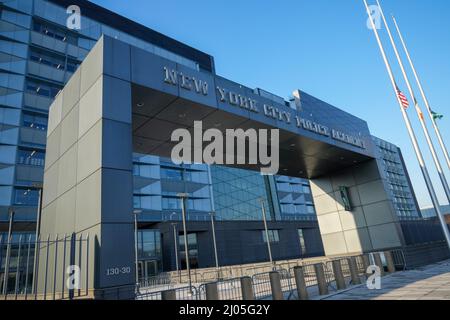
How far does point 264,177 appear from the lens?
77688mm

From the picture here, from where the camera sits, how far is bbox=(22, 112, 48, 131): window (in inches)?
1709

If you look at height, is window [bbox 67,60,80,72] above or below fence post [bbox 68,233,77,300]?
above

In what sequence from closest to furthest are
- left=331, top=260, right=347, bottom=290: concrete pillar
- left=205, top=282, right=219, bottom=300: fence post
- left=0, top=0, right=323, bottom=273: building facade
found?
left=205, top=282, right=219, bottom=300: fence post → left=331, top=260, right=347, bottom=290: concrete pillar → left=0, top=0, right=323, bottom=273: building facade

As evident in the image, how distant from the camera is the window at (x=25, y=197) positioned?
1566 inches

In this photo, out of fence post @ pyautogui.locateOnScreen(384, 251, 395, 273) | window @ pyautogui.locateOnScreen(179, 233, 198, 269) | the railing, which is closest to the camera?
the railing

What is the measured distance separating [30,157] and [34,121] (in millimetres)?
5430

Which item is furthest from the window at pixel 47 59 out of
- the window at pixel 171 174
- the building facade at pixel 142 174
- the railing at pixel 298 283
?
the railing at pixel 298 283

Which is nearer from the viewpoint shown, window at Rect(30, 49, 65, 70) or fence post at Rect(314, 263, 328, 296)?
fence post at Rect(314, 263, 328, 296)

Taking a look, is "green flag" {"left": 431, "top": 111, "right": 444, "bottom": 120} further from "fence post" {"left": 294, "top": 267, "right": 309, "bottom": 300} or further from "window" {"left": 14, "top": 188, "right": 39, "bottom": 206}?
"window" {"left": 14, "top": 188, "right": 39, "bottom": 206}

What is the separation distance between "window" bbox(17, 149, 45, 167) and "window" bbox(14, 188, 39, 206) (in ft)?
11.4

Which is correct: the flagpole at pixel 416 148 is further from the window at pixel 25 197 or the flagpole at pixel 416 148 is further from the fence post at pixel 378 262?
the window at pixel 25 197

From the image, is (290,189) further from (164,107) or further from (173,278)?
(164,107)

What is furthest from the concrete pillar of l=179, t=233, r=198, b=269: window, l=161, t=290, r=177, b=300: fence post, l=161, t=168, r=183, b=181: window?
l=161, t=168, r=183, b=181: window
